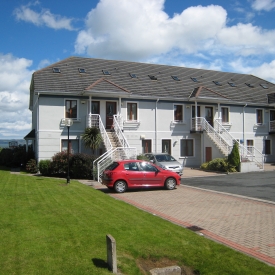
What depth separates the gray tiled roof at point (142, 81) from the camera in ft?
81.9

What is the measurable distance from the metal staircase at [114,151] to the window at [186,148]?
Answer: 640 centimetres

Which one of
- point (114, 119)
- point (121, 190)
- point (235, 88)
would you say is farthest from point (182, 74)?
point (121, 190)

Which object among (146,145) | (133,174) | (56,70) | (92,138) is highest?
(56,70)

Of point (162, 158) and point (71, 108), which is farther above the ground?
point (71, 108)

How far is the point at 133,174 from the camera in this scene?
49.8ft

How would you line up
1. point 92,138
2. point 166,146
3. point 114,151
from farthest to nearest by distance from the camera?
point 166,146
point 92,138
point 114,151

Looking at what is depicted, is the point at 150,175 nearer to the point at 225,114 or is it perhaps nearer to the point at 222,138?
the point at 222,138

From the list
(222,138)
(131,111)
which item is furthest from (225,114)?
(131,111)

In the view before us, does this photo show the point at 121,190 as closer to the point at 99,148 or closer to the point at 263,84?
the point at 99,148

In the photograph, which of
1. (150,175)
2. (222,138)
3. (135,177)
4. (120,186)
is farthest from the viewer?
(222,138)

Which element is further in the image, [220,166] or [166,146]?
[166,146]

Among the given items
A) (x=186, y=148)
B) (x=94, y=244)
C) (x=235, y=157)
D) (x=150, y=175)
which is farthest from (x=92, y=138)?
(x=94, y=244)

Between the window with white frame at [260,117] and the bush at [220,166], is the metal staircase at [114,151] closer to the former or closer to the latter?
the bush at [220,166]

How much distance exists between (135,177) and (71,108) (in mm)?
11700
